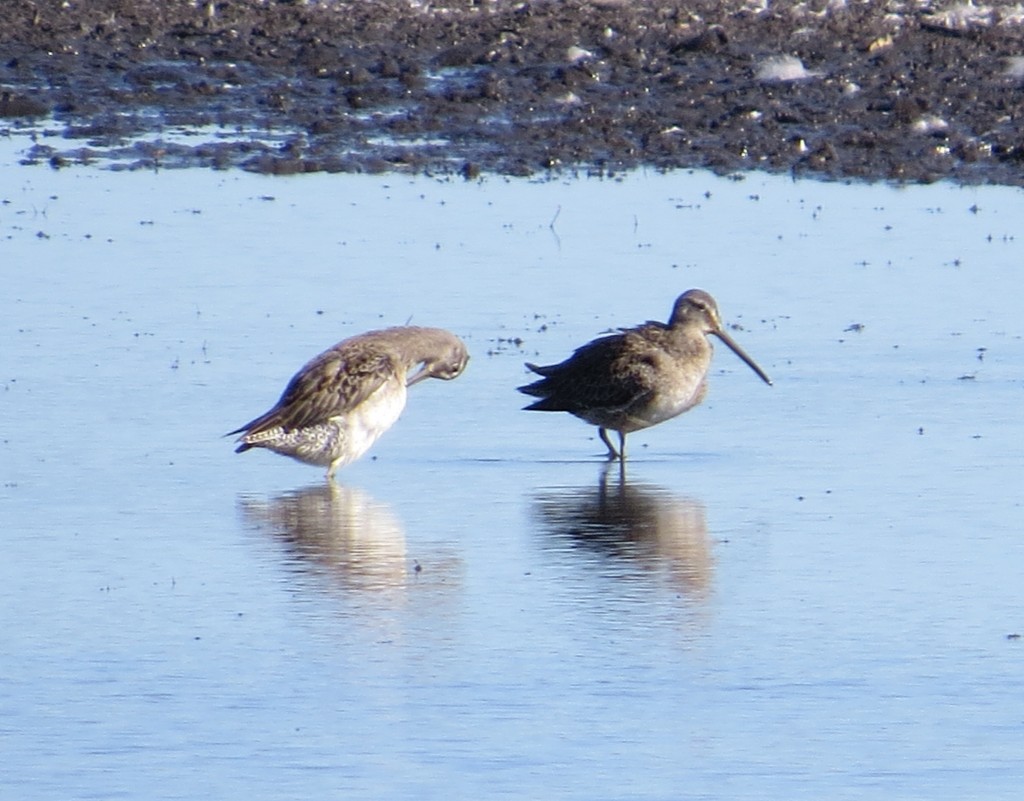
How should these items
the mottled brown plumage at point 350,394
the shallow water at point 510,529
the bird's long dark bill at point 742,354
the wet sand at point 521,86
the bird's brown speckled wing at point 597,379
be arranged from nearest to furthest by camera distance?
the shallow water at point 510,529 → the mottled brown plumage at point 350,394 → the bird's brown speckled wing at point 597,379 → the bird's long dark bill at point 742,354 → the wet sand at point 521,86

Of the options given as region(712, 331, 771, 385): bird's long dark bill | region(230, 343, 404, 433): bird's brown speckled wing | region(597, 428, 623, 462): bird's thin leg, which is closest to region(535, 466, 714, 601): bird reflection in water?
region(597, 428, 623, 462): bird's thin leg

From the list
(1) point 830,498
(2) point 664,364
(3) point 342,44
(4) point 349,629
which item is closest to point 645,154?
(3) point 342,44

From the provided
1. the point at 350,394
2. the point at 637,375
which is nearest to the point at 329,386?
the point at 350,394

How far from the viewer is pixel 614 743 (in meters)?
6.94

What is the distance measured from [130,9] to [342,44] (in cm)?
242

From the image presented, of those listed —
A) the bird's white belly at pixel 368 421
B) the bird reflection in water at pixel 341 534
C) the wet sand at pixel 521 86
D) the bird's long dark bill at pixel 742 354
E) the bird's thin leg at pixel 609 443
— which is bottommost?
the bird reflection in water at pixel 341 534

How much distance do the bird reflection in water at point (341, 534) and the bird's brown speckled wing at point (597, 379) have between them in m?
1.29

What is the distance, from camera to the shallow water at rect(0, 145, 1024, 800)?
6941 millimetres

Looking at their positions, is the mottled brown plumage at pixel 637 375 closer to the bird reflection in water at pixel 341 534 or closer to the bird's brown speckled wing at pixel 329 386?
the bird's brown speckled wing at pixel 329 386

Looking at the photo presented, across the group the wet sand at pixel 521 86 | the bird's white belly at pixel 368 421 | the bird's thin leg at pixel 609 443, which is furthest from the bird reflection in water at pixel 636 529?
the wet sand at pixel 521 86

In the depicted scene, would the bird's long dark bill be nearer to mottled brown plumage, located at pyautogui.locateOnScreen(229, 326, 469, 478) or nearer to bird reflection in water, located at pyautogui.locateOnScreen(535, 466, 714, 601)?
mottled brown plumage, located at pyautogui.locateOnScreen(229, 326, 469, 478)

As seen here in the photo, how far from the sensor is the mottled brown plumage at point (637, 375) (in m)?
11.0

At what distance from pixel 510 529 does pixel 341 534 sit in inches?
24.5

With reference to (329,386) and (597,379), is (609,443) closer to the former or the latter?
(597,379)
